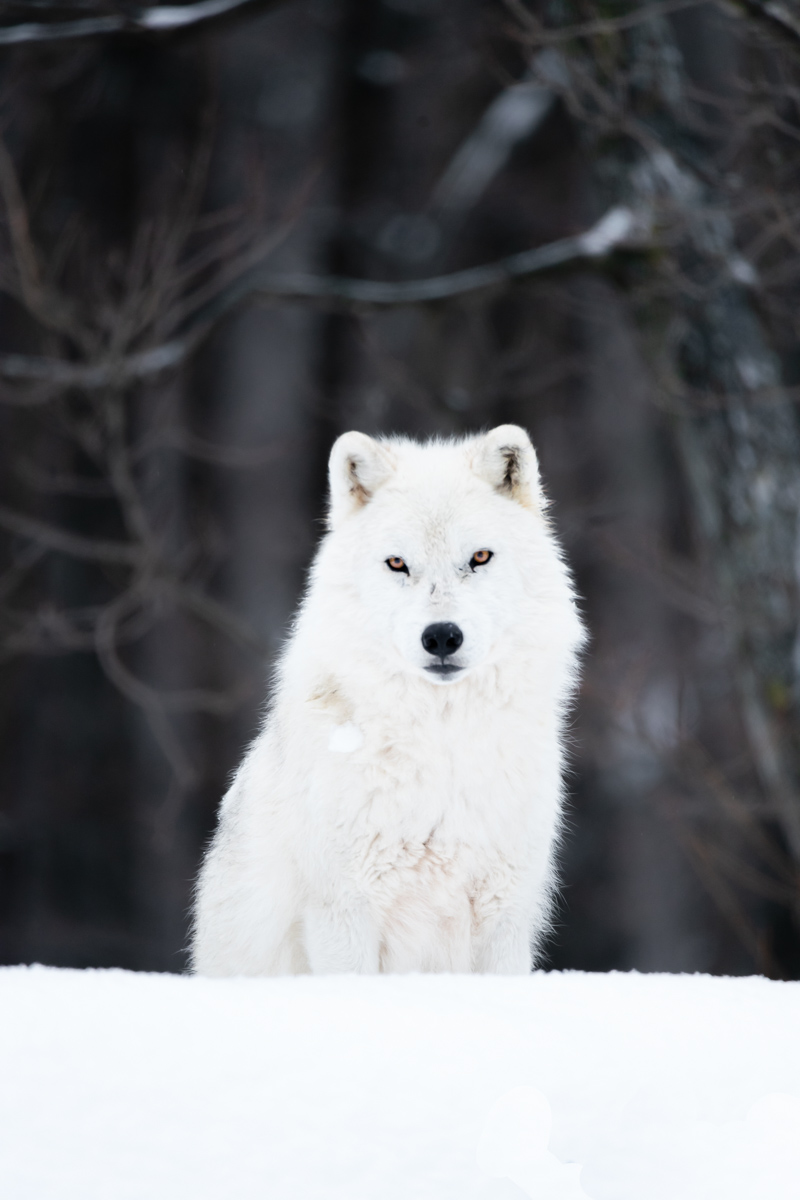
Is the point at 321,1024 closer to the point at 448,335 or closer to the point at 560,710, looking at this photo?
the point at 560,710

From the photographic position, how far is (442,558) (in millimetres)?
3637

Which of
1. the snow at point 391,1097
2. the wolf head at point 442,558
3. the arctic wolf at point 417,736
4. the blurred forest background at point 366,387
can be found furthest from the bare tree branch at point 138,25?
the snow at point 391,1097

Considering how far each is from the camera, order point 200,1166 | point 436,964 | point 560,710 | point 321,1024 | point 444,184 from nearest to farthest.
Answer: point 200,1166 → point 321,1024 → point 436,964 → point 560,710 → point 444,184

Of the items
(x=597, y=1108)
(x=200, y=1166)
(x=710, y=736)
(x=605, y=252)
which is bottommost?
(x=710, y=736)

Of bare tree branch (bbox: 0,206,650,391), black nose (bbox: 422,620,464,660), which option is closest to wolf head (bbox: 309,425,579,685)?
black nose (bbox: 422,620,464,660)

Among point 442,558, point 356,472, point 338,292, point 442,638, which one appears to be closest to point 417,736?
point 442,638

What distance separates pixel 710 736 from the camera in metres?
15.5

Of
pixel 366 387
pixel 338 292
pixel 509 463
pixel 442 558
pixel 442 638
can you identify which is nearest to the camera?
pixel 442 638

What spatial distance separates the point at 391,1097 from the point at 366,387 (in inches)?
436

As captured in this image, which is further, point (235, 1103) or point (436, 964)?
point (436, 964)

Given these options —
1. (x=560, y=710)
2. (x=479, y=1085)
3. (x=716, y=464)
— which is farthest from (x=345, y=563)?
(x=716, y=464)

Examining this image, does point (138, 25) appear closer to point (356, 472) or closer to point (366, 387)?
point (356, 472)

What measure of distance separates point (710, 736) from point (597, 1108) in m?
13.9

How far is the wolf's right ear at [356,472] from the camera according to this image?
404 cm
